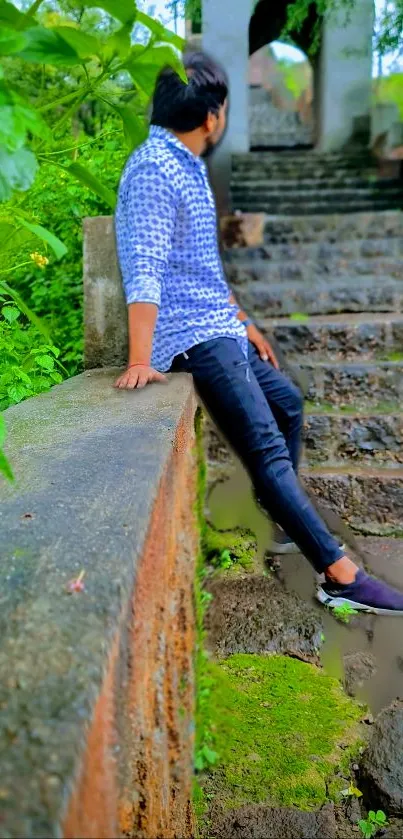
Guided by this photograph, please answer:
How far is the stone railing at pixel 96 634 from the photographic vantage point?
500 millimetres

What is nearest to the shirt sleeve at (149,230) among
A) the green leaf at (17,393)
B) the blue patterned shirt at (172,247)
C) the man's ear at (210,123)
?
the blue patterned shirt at (172,247)

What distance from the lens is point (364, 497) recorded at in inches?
107

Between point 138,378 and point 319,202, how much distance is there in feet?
18.4

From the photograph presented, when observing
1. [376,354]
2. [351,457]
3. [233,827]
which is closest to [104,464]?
[233,827]

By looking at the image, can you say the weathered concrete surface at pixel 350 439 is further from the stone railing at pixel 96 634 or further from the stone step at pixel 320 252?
the stone step at pixel 320 252

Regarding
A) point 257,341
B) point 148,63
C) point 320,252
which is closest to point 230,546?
point 257,341

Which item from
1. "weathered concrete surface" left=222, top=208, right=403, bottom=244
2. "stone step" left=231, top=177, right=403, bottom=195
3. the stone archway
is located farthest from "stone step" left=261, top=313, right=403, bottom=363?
the stone archway

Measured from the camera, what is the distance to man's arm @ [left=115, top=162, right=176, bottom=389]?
181 centimetres

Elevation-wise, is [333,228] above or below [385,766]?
above

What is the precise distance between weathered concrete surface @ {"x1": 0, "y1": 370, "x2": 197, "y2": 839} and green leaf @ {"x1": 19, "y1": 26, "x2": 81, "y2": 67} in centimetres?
52

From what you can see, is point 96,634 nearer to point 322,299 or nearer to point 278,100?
point 322,299

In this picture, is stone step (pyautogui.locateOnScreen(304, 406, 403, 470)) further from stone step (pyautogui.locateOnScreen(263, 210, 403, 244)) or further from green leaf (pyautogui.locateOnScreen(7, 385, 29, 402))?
stone step (pyautogui.locateOnScreen(263, 210, 403, 244))

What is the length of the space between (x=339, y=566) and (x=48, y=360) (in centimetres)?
117

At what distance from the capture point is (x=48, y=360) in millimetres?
2316
